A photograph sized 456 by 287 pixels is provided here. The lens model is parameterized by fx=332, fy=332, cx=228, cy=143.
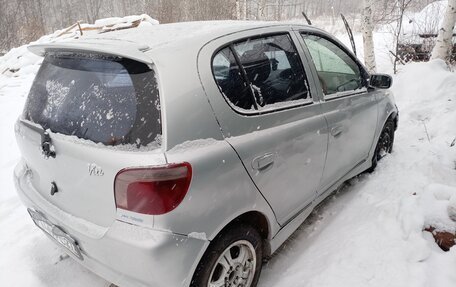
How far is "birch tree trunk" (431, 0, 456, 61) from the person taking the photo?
7.23 m

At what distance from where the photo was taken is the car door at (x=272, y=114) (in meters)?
1.90

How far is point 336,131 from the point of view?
272cm

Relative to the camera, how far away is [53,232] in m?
2.06

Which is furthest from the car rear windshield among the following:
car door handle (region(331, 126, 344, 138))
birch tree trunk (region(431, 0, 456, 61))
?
birch tree trunk (region(431, 0, 456, 61))

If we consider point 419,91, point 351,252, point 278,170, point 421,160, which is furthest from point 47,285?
point 419,91

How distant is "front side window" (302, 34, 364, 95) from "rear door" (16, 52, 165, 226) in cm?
155

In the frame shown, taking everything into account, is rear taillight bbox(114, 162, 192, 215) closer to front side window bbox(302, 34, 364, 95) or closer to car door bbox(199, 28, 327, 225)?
car door bbox(199, 28, 327, 225)

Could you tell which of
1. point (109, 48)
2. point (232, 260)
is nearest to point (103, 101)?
point (109, 48)

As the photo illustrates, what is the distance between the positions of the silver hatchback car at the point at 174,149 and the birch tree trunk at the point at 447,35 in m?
6.65

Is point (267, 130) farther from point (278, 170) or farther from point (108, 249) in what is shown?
point (108, 249)

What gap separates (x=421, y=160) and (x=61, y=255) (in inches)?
143

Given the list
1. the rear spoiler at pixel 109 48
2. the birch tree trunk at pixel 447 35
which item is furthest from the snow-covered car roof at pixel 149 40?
the birch tree trunk at pixel 447 35

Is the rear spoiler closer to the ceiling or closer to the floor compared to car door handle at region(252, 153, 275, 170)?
closer to the ceiling

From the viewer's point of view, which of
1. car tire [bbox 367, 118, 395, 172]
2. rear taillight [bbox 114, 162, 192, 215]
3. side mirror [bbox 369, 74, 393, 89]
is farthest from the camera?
car tire [bbox 367, 118, 395, 172]
